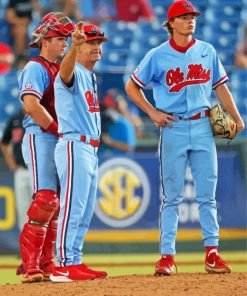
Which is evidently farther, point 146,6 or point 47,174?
point 146,6

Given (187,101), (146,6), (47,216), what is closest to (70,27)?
(187,101)

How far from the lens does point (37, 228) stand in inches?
221

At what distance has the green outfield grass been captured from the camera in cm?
839

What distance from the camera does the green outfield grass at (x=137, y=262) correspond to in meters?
8.39

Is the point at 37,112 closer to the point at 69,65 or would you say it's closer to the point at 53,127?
the point at 53,127

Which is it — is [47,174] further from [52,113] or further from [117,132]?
[117,132]

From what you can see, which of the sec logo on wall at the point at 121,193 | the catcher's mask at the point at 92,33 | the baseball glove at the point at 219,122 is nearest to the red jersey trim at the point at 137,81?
the catcher's mask at the point at 92,33

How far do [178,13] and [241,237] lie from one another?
5.17 metres

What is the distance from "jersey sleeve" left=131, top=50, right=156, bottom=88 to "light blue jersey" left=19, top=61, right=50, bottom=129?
65cm

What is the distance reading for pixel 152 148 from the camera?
10422 millimetres

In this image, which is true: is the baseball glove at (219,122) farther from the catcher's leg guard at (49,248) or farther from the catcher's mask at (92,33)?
the catcher's leg guard at (49,248)

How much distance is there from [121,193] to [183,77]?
4.71m

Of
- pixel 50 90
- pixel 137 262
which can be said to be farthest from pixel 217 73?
pixel 137 262

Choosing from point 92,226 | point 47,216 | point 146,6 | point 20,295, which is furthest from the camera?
point 146,6
